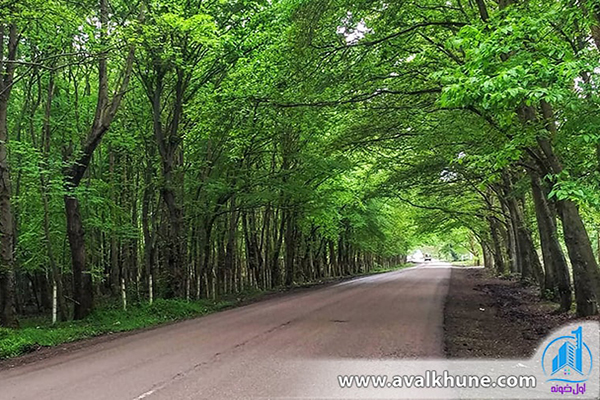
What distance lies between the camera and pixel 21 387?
6562 millimetres

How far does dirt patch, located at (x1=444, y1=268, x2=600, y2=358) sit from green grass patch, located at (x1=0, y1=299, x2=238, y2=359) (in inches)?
330

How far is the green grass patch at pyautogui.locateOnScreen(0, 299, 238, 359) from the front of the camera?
9.68m

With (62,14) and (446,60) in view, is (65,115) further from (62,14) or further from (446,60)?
(446,60)

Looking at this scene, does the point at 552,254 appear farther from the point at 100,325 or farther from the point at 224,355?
the point at 100,325

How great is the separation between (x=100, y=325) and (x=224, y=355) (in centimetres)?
661

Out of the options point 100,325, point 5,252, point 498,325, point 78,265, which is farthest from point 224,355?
point 78,265

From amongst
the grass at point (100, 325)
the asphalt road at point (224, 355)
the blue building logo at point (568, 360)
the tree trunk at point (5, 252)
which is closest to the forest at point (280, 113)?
the tree trunk at point (5, 252)

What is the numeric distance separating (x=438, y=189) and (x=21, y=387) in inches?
691

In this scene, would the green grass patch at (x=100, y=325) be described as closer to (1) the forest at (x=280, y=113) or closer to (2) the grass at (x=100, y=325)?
(2) the grass at (x=100, y=325)

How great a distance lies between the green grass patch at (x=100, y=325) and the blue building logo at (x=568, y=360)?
9.90 metres

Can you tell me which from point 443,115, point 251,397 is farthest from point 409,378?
point 443,115

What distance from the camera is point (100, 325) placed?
41.6ft

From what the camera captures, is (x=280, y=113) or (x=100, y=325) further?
(x=280, y=113)

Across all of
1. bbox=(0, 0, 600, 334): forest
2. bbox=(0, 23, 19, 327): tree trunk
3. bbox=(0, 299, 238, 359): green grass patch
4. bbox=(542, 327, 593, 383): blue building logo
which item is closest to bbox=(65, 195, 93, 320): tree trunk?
bbox=(0, 0, 600, 334): forest
